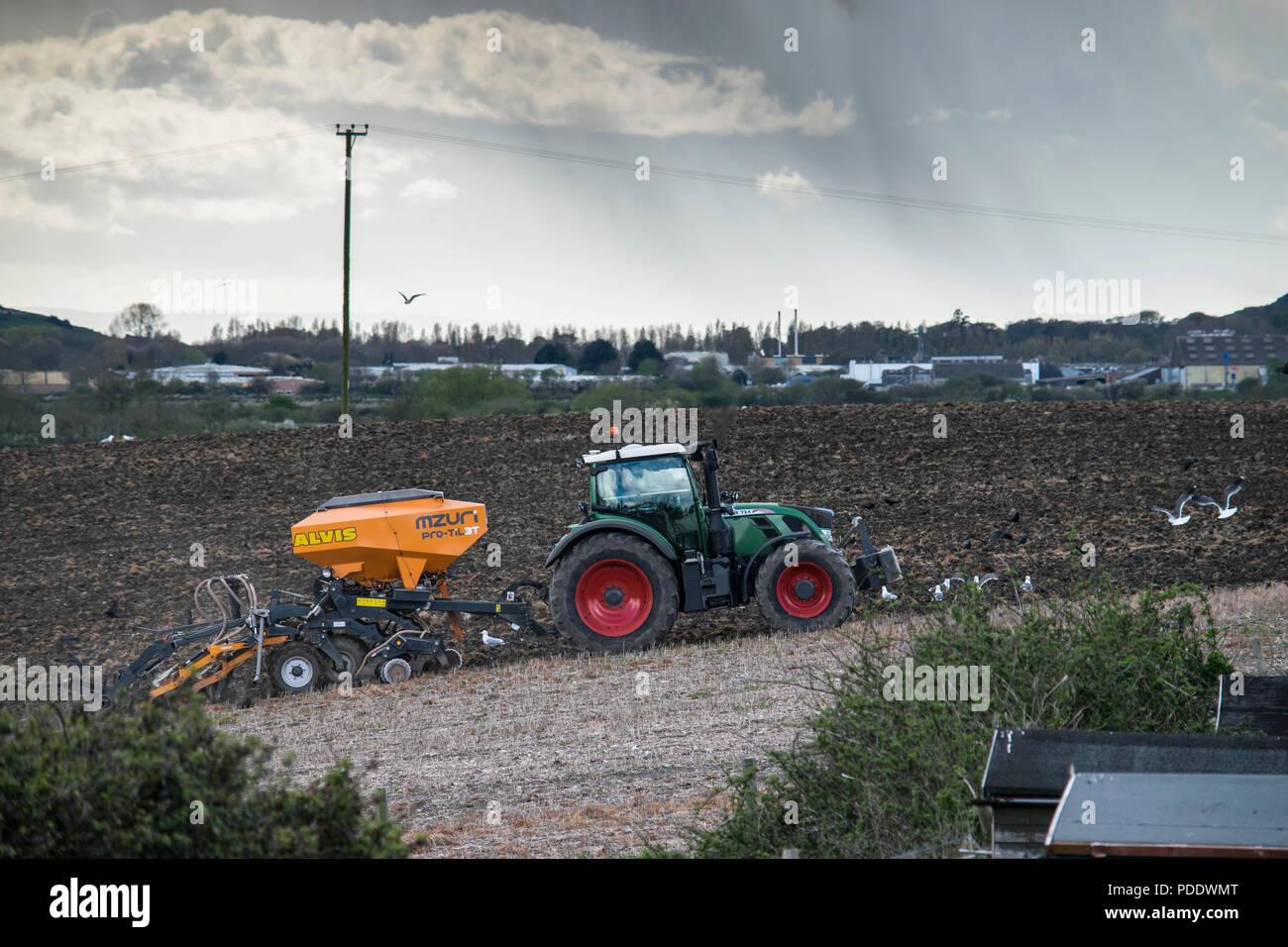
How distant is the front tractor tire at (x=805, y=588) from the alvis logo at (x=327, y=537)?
4057 mm

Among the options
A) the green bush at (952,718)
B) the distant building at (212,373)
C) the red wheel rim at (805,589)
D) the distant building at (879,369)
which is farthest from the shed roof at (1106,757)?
the distant building at (212,373)

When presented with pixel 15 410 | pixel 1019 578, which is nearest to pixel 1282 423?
pixel 1019 578

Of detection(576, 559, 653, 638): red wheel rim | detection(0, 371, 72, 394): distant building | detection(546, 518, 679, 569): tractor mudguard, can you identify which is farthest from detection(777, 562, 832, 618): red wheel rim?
detection(0, 371, 72, 394): distant building

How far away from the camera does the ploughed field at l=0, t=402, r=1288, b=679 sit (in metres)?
15.1

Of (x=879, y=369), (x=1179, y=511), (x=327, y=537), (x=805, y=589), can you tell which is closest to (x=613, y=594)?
(x=805, y=589)

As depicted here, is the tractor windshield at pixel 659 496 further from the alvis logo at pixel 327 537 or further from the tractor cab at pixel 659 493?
the alvis logo at pixel 327 537

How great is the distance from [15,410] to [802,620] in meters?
26.0

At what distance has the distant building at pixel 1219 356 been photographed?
120ft

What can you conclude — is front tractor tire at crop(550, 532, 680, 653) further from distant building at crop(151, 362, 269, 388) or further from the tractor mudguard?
distant building at crop(151, 362, 269, 388)

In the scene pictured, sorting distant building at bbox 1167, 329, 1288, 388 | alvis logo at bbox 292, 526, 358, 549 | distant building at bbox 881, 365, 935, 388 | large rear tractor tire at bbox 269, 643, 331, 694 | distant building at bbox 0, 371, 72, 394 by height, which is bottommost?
large rear tractor tire at bbox 269, 643, 331, 694

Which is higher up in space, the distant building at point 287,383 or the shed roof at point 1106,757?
the distant building at point 287,383

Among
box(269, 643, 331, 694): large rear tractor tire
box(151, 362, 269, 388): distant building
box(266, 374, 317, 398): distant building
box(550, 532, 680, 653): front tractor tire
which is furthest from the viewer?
box(266, 374, 317, 398): distant building

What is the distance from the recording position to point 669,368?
27938mm

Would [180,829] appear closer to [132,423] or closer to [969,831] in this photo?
[969,831]
